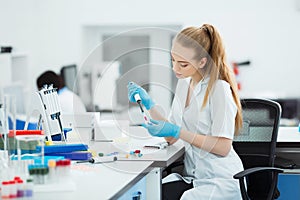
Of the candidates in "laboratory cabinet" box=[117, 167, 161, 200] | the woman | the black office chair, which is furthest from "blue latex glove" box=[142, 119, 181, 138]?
the black office chair

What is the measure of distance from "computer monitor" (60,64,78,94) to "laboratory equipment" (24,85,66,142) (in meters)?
2.38

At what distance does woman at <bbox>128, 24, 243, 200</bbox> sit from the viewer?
2.65 m

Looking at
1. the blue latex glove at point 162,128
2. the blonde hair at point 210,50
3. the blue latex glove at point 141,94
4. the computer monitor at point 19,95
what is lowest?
the computer monitor at point 19,95

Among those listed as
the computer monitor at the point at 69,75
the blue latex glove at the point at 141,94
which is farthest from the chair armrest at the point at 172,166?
the computer monitor at the point at 69,75

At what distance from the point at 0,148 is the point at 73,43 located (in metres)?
3.47

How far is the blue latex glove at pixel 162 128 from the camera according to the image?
255cm

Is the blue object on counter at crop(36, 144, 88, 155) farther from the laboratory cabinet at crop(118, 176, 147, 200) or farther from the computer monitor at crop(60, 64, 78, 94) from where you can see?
the computer monitor at crop(60, 64, 78, 94)

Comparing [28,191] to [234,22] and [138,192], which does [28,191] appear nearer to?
[138,192]

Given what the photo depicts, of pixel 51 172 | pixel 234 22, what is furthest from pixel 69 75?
pixel 51 172

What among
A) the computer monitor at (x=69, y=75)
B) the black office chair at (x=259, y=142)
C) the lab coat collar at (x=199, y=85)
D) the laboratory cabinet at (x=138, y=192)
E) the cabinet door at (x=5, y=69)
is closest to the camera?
the laboratory cabinet at (x=138, y=192)

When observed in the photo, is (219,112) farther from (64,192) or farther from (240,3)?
(240,3)

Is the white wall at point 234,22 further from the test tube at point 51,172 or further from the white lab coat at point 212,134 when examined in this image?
the test tube at point 51,172

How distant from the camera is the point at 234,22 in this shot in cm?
583

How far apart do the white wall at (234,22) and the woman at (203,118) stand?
3089 mm
